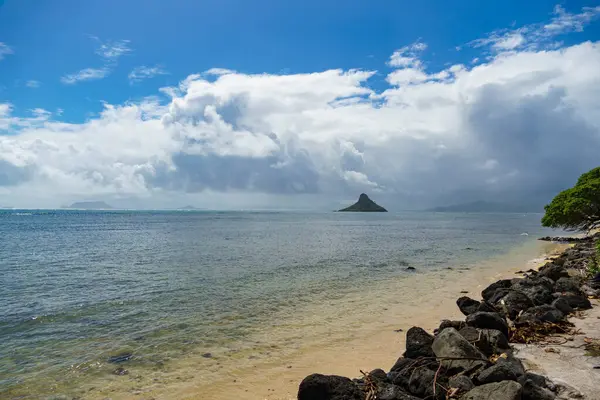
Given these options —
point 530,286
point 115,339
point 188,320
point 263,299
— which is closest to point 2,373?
point 115,339

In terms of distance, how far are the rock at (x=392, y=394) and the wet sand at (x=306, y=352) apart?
321 cm

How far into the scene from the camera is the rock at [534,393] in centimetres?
817

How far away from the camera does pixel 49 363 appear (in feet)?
43.7

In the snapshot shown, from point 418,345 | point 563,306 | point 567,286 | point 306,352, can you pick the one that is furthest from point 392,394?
point 567,286

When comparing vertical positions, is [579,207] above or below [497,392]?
above

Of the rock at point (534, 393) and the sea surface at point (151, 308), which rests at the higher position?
the rock at point (534, 393)

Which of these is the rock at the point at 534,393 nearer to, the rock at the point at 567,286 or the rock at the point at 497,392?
the rock at the point at 497,392

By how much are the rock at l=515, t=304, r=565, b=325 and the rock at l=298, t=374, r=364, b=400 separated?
8734 mm

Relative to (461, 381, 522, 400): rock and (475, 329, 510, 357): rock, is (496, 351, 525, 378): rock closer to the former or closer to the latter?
(475, 329, 510, 357): rock

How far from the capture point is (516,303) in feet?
54.7

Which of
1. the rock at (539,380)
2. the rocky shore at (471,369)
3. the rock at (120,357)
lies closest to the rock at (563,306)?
the rocky shore at (471,369)

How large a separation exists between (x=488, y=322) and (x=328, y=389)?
7.45 m

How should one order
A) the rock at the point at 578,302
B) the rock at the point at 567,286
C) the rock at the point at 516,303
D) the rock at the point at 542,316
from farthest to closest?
1. the rock at the point at 567,286
2. the rock at the point at 516,303
3. the rock at the point at 578,302
4. the rock at the point at 542,316

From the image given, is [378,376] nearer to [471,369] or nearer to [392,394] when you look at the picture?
[392,394]
